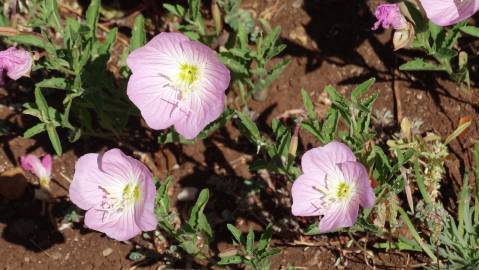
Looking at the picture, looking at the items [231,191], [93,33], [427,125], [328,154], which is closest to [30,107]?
[93,33]

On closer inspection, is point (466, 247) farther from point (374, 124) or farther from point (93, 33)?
point (93, 33)

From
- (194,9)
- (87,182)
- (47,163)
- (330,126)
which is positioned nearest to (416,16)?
(330,126)

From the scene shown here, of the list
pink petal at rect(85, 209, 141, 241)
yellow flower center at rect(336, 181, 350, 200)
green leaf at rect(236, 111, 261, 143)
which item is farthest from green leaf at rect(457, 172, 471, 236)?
pink petal at rect(85, 209, 141, 241)

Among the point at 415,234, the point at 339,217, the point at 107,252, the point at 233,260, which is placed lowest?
the point at 107,252

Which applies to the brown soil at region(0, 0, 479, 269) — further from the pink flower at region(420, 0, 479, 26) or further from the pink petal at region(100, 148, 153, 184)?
the pink flower at region(420, 0, 479, 26)

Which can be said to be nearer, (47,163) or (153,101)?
(153,101)

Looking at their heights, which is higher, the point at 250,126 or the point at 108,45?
the point at 108,45

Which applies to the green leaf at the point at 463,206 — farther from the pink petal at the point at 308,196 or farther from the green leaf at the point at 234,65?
the green leaf at the point at 234,65

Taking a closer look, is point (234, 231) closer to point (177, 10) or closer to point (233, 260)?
point (233, 260)
